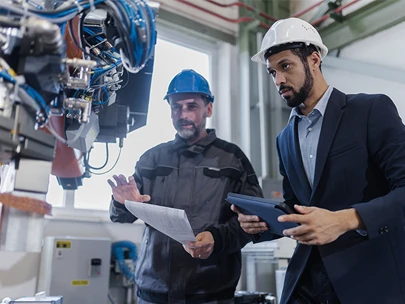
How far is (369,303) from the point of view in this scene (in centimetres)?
93

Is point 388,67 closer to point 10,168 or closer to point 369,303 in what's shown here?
point 369,303

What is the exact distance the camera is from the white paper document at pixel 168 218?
1.05 meters

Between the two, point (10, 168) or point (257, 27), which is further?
point (257, 27)

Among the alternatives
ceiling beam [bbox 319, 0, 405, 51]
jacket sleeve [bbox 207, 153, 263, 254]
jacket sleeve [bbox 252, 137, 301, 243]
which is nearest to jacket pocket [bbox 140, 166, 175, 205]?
jacket sleeve [bbox 207, 153, 263, 254]

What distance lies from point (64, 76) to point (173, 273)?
927 millimetres

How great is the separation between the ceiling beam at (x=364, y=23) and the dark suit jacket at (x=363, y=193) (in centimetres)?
192

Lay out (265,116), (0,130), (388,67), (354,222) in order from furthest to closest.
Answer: (265,116) < (388,67) < (354,222) < (0,130)

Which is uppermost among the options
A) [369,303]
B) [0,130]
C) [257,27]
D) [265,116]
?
[257,27]

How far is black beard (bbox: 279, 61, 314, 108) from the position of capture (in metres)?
1.15

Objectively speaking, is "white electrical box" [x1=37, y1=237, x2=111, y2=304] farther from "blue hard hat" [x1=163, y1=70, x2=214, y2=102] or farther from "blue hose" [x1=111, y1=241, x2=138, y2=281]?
"blue hard hat" [x1=163, y1=70, x2=214, y2=102]

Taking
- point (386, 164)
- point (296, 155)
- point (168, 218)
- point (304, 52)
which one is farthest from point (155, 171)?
point (386, 164)

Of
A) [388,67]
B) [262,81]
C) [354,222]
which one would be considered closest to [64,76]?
[354,222]

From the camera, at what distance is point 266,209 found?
96 cm

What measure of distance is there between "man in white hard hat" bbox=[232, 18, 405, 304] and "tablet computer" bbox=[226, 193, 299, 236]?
3 cm
